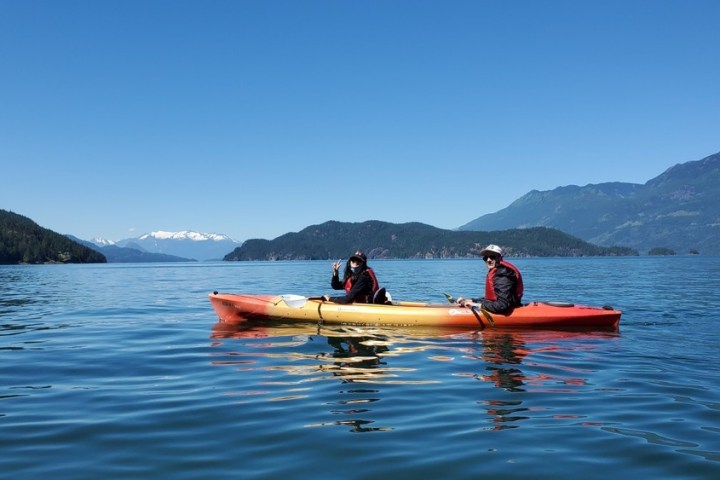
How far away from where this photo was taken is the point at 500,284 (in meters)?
15.2

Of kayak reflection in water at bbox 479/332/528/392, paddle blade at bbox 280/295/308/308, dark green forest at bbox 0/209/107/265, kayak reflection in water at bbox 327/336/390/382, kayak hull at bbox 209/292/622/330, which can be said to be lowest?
kayak reflection in water at bbox 479/332/528/392

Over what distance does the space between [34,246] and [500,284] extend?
184m

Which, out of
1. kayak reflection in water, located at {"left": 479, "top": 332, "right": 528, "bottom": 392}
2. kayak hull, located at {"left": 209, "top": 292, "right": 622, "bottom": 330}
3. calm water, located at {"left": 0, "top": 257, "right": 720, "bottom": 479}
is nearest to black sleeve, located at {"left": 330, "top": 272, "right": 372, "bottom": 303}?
kayak hull, located at {"left": 209, "top": 292, "right": 622, "bottom": 330}

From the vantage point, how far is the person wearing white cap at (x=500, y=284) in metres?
14.8

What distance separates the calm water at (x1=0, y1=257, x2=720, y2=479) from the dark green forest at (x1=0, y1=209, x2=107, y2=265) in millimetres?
173203

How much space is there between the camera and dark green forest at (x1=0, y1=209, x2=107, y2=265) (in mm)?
162750

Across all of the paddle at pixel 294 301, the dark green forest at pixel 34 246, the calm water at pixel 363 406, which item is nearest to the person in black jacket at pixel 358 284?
the paddle at pixel 294 301

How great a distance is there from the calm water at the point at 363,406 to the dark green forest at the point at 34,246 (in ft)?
568

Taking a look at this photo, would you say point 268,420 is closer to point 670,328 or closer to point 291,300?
point 291,300

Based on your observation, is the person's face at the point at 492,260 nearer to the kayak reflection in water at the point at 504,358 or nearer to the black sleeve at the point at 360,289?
the kayak reflection in water at the point at 504,358

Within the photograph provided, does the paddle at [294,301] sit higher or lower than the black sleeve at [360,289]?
lower

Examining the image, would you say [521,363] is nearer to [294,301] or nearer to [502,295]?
[502,295]

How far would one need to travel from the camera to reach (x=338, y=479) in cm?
504

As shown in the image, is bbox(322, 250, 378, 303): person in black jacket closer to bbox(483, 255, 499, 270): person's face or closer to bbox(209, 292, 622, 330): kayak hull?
bbox(209, 292, 622, 330): kayak hull
